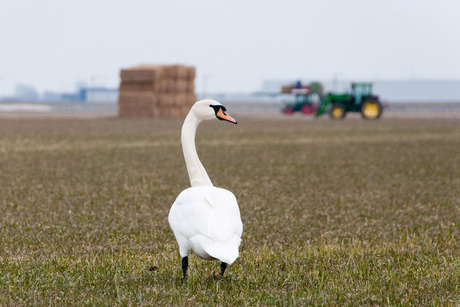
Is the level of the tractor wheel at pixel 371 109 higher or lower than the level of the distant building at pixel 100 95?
higher

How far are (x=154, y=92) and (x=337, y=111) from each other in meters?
11.4

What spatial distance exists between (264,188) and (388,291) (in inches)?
264

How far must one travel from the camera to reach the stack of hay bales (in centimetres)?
4259

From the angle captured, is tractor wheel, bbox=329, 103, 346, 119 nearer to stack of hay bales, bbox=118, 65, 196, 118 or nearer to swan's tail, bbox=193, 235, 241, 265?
stack of hay bales, bbox=118, 65, 196, 118

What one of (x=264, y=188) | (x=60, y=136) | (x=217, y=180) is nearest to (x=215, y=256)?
(x=264, y=188)

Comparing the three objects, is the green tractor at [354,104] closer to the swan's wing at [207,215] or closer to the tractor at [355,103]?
the tractor at [355,103]

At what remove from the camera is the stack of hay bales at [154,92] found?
42594mm

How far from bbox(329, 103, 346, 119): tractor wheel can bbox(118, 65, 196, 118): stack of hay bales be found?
8879 millimetres

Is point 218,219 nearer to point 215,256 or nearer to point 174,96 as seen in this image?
point 215,256

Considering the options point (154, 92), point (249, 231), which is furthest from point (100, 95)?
point (249, 231)

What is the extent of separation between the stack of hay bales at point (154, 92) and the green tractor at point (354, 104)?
8917 millimetres

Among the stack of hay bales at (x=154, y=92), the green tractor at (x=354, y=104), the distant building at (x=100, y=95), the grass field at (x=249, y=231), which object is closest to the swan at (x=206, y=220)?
the grass field at (x=249, y=231)

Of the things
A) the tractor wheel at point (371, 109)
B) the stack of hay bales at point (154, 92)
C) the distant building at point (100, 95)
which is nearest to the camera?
the stack of hay bales at point (154, 92)

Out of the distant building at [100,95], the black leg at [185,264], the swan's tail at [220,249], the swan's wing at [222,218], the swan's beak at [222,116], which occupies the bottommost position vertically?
the distant building at [100,95]
